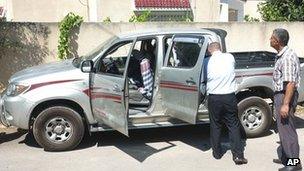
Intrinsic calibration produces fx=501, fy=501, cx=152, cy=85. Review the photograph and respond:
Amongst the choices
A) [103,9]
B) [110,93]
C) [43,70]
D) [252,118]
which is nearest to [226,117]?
[252,118]

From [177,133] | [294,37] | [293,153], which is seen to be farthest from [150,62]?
[294,37]

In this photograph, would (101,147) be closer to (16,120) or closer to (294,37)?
(16,120)

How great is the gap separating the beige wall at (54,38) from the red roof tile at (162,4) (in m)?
5.19

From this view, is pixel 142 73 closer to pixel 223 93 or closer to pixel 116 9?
pixel 223 93

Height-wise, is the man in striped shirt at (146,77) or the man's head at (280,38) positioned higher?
the man's head at (280,38)

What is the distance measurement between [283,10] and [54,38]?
671 cm

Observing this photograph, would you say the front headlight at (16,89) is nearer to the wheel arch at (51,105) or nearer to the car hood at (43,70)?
the car hood at (43,70)

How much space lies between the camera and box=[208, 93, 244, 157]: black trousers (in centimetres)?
691

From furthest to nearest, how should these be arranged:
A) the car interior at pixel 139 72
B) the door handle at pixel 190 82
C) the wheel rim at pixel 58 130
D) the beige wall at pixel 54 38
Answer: the beige wall at pixel 54 38 < the car interior at pixel 139 72 < the wheel rim at pixel 58 130 < the door handle at pixel 190 82

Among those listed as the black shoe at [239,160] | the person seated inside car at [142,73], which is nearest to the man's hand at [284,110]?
the black shoe at [239,160]

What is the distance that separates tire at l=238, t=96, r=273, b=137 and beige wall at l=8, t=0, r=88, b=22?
34.7 ft

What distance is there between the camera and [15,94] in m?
7.64

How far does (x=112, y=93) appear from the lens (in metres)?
7.36

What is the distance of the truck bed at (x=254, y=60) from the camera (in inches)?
328
